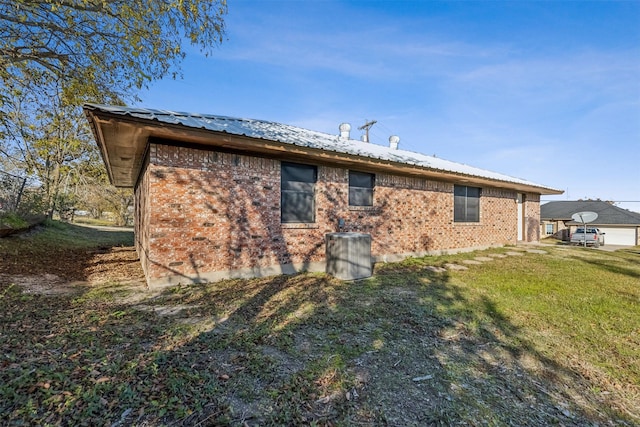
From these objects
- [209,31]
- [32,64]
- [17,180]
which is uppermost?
[209,31]

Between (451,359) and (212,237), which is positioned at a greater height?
(212,237)

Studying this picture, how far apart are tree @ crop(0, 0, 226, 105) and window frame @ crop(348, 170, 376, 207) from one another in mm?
4911

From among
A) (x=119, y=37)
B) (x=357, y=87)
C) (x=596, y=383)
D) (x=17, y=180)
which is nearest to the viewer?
(x=596, y=383)

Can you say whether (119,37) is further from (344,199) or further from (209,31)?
(344,199)

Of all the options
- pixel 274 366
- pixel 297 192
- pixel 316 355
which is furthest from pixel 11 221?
pixel 316 355

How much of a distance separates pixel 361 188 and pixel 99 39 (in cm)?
741

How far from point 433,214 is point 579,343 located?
6657 mm

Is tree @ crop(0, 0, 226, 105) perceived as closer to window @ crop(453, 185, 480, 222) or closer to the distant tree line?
the distant tree line

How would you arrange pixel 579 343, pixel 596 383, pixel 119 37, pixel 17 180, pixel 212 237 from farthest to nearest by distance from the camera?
1. pixel 17 180
2. pixel 119 37
3. pixel 212 237
4. pixel 579 343
5. pixel 596 383

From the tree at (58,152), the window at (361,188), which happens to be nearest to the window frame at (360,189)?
the window at (361,188)

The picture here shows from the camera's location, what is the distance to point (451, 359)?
301 centimetres

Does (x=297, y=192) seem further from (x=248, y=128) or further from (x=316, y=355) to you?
(x=316, y=355)

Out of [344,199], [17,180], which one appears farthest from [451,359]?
[17,180]

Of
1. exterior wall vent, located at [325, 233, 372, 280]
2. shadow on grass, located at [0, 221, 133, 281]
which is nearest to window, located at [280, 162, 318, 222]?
exterior wall vent, located at [325, 233, 372, 280]
